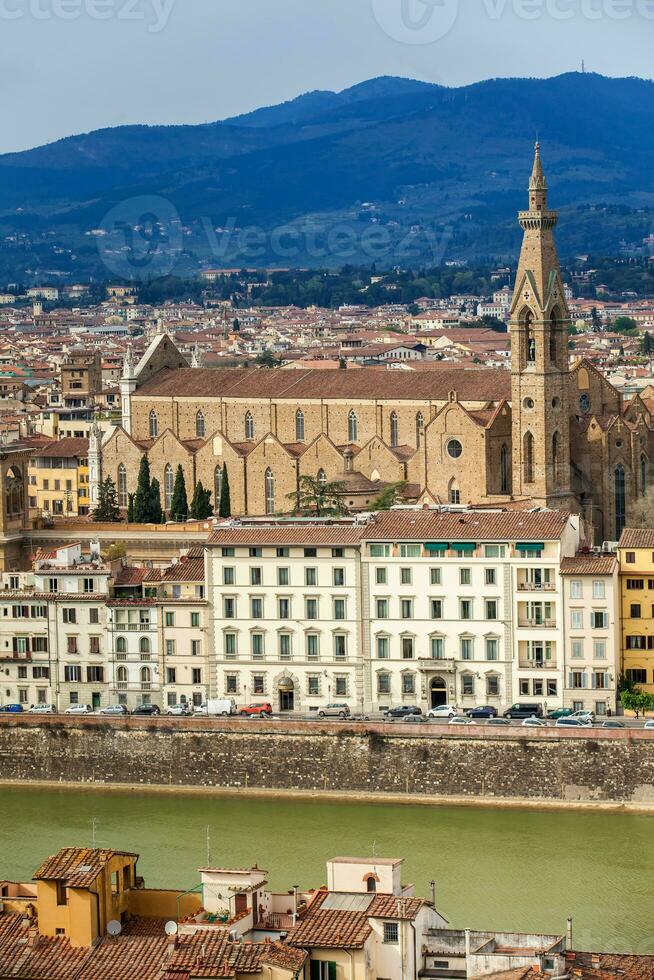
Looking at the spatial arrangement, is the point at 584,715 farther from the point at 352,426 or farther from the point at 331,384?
the point at 331,384

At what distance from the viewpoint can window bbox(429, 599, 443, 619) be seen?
39.7 meters

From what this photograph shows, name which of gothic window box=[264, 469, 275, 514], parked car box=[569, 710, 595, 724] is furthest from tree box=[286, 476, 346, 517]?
parked car box=[569, 710, 595, 724]

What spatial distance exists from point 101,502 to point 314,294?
424 feet

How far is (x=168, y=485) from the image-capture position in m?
59.2

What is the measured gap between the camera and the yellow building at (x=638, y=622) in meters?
39.4

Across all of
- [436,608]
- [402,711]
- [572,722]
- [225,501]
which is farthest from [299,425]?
[572,722]

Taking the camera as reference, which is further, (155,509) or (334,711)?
(155,509)

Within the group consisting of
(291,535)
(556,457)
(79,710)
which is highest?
(291,535)

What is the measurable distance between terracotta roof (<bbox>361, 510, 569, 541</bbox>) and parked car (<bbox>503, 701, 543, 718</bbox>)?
2.38 metres

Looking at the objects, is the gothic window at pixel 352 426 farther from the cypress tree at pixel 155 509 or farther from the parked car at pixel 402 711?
the parked car at pixel 402 711

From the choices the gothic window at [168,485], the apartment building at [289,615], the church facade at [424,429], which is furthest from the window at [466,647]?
the gothic window at [168,485]

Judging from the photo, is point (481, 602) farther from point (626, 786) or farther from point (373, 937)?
point (373, 937)

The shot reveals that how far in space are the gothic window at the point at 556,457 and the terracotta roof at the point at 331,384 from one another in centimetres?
245

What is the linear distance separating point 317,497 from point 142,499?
507 cm
